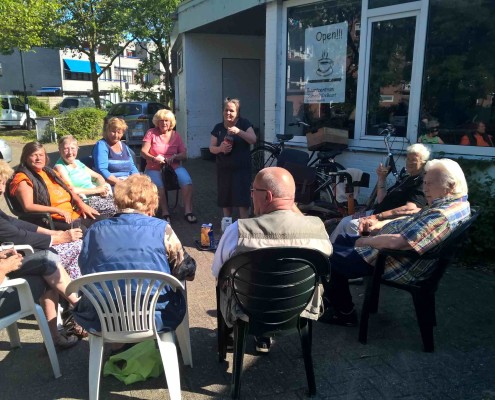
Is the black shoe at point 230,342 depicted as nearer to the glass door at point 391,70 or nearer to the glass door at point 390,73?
the glass door at point 391,70

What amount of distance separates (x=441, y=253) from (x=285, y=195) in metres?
1.15

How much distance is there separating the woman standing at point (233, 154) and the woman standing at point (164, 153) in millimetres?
741

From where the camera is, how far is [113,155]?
5.57 m

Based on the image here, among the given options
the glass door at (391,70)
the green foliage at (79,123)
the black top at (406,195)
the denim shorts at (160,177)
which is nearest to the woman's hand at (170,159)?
the denim shorts at (160,177)

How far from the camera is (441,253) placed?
293 cm

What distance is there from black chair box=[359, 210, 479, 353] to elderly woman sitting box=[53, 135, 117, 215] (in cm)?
290

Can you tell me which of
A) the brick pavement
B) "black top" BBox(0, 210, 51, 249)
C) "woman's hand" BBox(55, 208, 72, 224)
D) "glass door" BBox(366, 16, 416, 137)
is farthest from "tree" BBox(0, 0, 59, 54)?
the brick pavement

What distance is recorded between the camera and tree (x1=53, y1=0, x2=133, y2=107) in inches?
824

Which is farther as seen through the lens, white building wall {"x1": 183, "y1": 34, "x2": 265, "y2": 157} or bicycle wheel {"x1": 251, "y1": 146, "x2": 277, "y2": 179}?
A: white building wall {"x1": 183, "y1": 34, "x2": 265, "y2": 157}

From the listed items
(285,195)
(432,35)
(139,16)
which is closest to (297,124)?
(432,35)

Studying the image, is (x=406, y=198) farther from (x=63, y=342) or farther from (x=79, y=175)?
(x=79, y=175)

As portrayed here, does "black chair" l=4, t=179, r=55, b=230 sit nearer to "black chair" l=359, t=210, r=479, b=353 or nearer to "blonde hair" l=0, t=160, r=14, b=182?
"blonde hair" l=0, t=160, r=14, b=182

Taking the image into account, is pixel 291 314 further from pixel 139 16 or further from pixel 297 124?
pixel 139 16

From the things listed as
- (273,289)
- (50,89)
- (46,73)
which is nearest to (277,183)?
(273,289)
